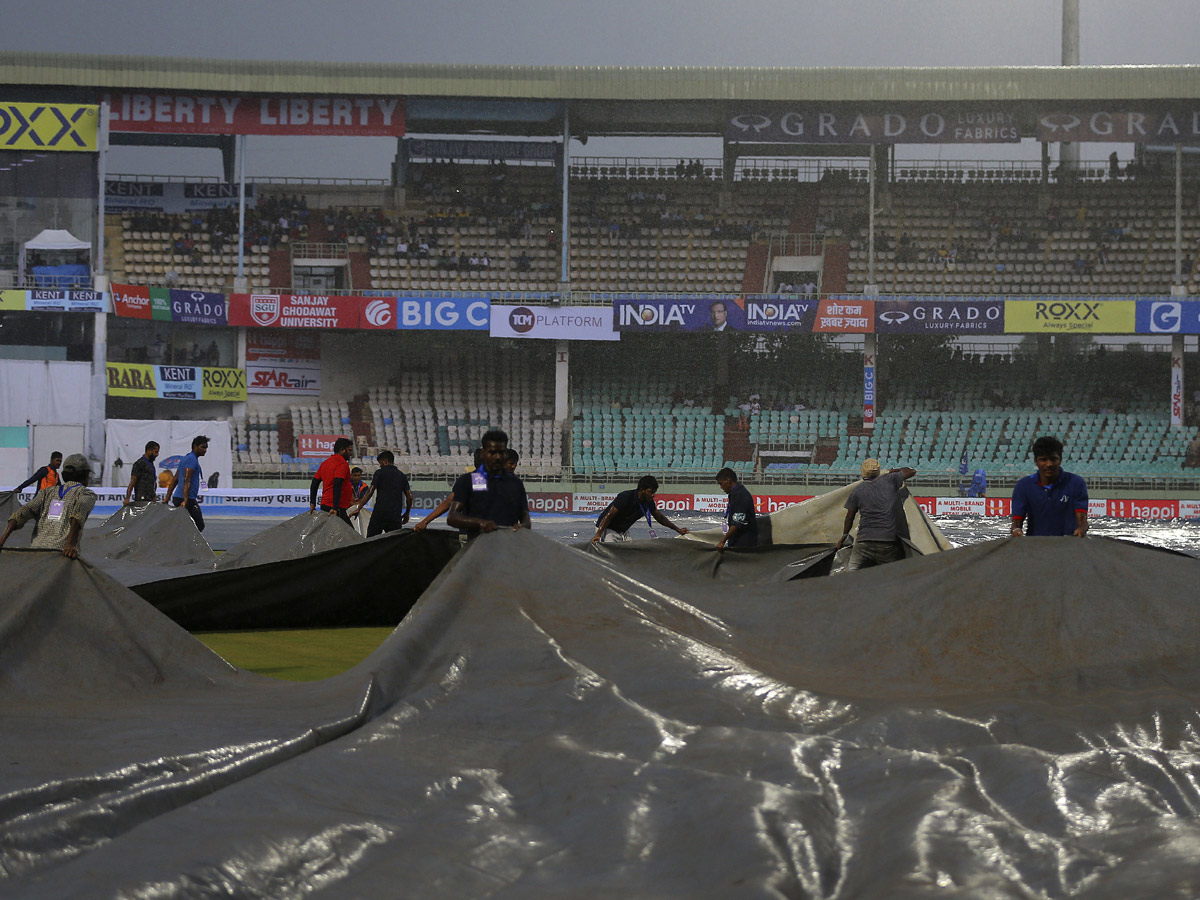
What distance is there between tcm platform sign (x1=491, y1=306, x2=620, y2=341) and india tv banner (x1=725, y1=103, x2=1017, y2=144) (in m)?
7.08

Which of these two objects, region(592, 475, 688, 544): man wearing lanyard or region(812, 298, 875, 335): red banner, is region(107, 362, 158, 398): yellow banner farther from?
region(592, 475, 688, 544): man wearing lanyard

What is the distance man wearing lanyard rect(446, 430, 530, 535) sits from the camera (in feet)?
25.3

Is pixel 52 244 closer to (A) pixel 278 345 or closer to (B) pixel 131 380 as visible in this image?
(B) pixel 131 380

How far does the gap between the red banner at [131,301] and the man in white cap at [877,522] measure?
28.2 m

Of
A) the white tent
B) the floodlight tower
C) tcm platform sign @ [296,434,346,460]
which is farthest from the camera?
the floodlight tower

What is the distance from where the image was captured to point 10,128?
110 ft

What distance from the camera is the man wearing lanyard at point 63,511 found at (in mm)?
7215

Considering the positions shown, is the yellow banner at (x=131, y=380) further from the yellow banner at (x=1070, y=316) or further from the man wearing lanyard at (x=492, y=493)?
the man wearing lanyard at (x=492, y=493)

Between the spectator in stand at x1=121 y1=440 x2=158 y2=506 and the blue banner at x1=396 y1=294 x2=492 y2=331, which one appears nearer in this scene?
the spectator in stand at x1=121 y1=440 x2=158 y2=506

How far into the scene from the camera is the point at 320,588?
31.8ft

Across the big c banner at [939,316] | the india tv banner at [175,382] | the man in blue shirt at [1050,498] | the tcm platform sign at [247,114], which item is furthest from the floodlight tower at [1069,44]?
the man in blue shirt at [1050,498]

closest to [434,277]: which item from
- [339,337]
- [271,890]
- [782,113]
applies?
[339,337]

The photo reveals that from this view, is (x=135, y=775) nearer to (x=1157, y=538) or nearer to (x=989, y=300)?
(x=1157, y=538)

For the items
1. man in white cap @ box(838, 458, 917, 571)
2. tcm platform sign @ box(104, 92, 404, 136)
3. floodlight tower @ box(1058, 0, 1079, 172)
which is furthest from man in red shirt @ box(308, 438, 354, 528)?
floodlight tower @ box(1058, 0, 1079, 172)
